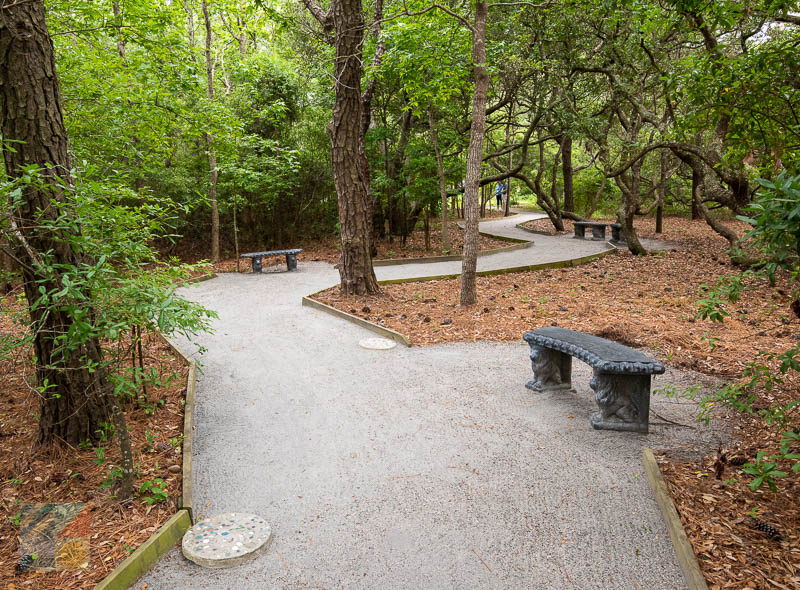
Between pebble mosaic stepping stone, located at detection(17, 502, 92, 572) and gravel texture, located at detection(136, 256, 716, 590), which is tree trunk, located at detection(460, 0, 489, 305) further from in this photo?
pebble mosaic stepping stone, located at detection(17, 502, 92, 572)

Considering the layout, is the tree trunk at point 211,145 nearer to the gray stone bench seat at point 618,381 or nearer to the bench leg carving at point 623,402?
the gray stone bench seat at point 618,381

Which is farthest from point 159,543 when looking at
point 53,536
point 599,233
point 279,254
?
point 599,233

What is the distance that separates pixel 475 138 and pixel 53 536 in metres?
7.03

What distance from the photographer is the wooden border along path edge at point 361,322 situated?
692 cm

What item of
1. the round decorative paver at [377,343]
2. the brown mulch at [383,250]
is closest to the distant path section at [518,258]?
the brown mulch at [383,250]

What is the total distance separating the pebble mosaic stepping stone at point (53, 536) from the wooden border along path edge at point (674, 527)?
10.7 ft

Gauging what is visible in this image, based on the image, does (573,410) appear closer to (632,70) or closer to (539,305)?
(539,305)

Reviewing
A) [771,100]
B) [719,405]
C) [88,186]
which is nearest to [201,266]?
[88,186]

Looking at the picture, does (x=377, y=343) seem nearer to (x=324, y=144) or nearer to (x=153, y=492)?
(x=153, y=492)

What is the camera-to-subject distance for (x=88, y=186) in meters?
2.82

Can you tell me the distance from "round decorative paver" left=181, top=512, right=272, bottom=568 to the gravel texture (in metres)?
0.06

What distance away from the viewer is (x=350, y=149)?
8.71m

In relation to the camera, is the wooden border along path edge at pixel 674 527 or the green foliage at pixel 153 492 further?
the green foliage at pixel 153 492

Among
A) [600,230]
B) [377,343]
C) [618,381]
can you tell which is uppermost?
[600,230]
